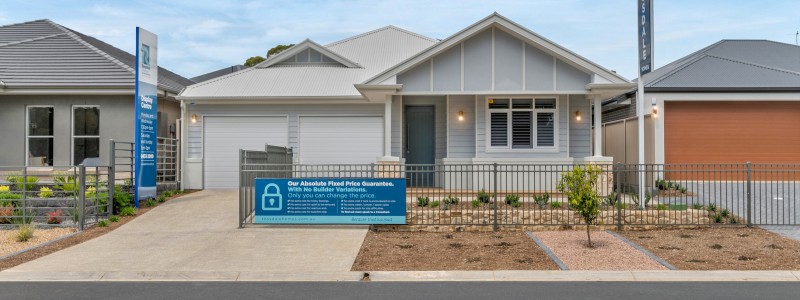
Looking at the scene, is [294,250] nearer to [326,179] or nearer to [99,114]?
[326,179]

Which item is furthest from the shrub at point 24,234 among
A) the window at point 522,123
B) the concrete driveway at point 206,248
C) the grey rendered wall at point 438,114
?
the window at point 522,123

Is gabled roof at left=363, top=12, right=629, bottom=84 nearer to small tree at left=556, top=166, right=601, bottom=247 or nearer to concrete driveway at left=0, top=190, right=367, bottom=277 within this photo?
concrete driveway at left=0, top=190, right=367, bottom=277

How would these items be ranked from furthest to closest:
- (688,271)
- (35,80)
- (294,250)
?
(35,80)
(294,250)
(688,271)

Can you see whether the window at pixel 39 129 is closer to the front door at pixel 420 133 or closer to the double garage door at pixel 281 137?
the double garage door at pixel 281 137

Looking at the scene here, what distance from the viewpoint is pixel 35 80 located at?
17703mm

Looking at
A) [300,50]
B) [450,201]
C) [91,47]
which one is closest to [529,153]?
[450,201]

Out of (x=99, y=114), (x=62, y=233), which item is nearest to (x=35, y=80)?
(x=99, y=114)

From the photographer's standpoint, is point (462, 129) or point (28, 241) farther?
point (462, 129)

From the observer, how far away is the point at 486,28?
1634 centimetres

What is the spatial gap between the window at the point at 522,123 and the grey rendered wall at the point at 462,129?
0.67 metres

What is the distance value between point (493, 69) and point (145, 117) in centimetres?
866

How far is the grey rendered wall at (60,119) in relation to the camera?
59.3 ft

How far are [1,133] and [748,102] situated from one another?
22136 mm

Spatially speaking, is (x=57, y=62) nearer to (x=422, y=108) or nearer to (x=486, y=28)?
(x=422, y=108)
